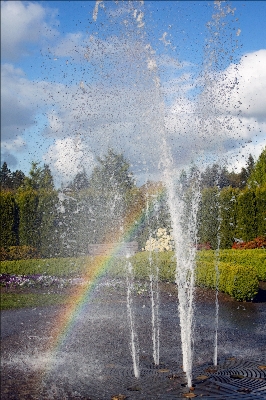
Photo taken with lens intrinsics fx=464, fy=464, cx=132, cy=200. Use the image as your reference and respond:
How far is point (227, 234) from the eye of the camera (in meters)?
19.3

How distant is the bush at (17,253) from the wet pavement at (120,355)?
25.1ft

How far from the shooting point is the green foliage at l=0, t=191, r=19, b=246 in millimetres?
17891

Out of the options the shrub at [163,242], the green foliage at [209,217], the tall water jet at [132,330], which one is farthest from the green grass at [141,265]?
the green foliage at [209,217]

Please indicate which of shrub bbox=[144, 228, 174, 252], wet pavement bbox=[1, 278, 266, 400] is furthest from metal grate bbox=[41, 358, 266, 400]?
shrub bbox=[144, 228, 174, 252]

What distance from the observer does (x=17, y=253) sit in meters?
16.8

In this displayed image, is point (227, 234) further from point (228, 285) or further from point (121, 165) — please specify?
point (121, 165)

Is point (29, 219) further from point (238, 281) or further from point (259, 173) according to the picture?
point (259, 173)

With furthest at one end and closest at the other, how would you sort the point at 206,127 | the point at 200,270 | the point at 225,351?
the point at 200,270 → the point at 206,127 → the point at 225,351

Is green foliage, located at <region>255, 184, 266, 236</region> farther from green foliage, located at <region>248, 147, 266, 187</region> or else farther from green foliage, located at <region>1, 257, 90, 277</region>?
green foliage, located at <region>1, 257, 90, 277</region>

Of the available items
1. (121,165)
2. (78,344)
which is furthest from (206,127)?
(121,165)

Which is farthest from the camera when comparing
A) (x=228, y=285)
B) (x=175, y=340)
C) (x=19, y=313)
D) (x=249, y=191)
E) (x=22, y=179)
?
(x=22, y=179)

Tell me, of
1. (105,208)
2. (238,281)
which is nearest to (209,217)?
(105,208)

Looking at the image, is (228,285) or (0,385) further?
(228,285)

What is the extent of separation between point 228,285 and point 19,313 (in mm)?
4485
